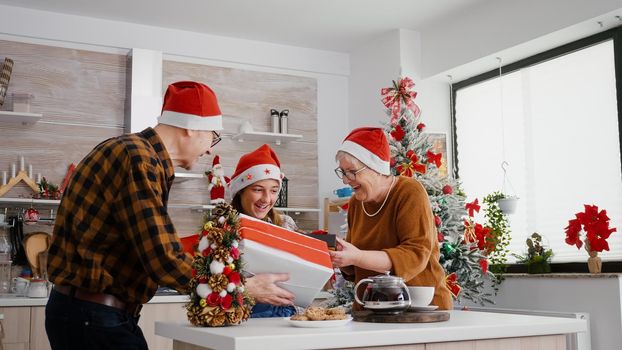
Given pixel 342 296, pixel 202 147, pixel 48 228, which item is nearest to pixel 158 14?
pixel 48 228

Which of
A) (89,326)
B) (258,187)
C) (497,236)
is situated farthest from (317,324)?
(497,236)

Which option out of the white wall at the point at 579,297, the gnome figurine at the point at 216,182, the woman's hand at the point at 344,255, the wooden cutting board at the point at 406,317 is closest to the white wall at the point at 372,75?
the gnome figurine at the point at 216,182

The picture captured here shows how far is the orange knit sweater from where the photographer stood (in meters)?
2.26

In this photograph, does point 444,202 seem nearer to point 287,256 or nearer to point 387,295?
point 387,295

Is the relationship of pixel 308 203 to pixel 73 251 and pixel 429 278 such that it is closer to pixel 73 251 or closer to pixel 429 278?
pixel 429 278

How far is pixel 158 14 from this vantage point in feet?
16.4

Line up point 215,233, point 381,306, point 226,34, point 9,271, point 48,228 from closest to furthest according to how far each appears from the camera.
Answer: point 215,233 → point 381,306 → point 9,271 → point 48,228 → point 226,34

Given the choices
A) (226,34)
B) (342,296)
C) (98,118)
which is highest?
(226,34)

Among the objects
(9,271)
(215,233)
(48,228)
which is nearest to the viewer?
(215,233)

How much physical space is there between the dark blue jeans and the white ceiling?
3282 mm

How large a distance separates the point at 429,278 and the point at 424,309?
0.34 meters

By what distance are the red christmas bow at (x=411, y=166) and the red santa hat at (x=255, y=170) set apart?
1651mm

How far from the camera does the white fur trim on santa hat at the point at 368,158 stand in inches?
100

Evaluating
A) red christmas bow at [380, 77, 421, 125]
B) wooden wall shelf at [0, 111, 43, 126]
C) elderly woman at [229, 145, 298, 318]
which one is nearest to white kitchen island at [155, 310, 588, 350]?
elderly woman at [229, 145, 298, 318]
